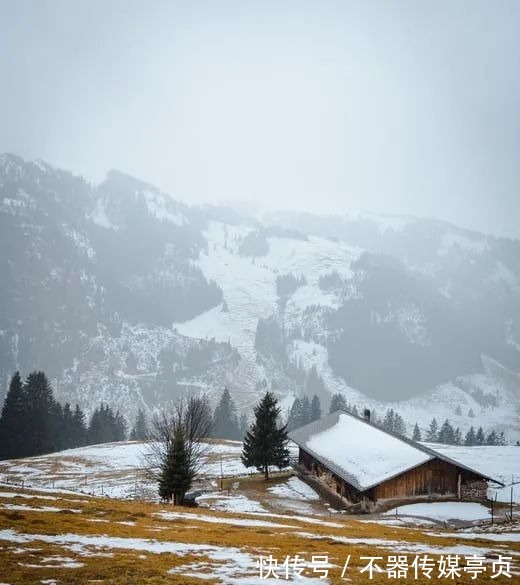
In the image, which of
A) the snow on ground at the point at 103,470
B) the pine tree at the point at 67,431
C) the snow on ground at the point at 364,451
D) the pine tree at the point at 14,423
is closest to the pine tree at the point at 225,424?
the pine tree at the point at 67,431

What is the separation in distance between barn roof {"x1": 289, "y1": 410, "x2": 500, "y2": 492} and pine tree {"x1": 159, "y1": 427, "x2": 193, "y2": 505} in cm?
1579

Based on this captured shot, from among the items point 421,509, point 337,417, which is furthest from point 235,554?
point 337,417

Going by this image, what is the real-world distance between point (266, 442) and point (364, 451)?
1175 cm

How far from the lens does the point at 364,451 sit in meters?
46.9

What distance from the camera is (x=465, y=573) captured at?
47.4 ft

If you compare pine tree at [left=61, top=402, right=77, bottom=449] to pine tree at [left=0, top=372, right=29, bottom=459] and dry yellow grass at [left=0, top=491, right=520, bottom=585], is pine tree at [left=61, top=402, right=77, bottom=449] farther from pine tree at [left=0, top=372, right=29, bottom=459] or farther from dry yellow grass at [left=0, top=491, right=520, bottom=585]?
dry yellow grass at [left=0, top=491, right=520, bottom=585]

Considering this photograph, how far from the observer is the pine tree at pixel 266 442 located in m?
52.3

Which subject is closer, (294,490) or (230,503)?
(230,503)

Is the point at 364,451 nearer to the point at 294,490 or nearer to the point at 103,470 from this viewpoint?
the point at 294,490

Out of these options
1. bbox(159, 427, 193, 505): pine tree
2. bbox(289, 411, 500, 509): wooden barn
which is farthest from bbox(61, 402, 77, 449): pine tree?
bbox(159, 427, 193, 505): pine tree

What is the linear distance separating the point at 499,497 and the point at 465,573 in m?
36.7

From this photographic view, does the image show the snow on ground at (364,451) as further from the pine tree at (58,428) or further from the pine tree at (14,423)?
the pine tree at (58,428)

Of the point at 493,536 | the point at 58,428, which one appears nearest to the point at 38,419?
the point at 58,428

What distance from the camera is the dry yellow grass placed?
12016 millimetres
